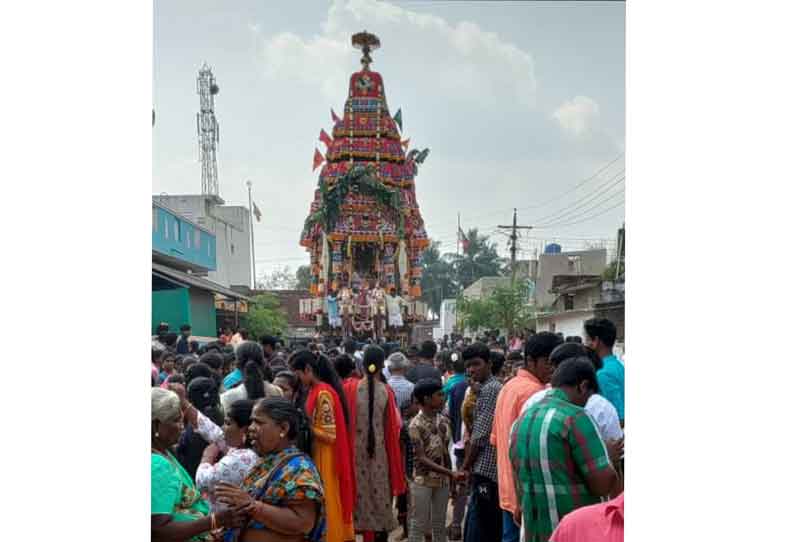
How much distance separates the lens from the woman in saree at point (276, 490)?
10.9 feet

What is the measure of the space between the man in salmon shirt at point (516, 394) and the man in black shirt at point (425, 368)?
250 cm

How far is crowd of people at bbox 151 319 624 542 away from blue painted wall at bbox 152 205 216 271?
12480mm

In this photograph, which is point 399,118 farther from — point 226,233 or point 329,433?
point 329,433

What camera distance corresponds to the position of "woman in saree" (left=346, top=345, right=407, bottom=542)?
6.16 meters

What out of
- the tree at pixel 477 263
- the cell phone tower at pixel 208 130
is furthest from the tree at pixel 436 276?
the cell phone tower at pixel 208 130

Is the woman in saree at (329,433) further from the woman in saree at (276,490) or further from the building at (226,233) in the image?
the building at (226,233)

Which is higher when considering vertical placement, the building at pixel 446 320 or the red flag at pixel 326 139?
the red flag at pixel 326 139

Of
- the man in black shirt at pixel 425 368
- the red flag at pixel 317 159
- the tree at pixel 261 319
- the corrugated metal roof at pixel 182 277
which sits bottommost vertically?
the tree at pixel 261 319

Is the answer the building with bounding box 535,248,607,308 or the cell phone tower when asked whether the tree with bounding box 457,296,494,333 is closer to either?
the building with bounding box 535,248,607,308

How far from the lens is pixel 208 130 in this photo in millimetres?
14000

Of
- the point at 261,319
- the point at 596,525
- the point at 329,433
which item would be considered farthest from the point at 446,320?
the point at 596,525
